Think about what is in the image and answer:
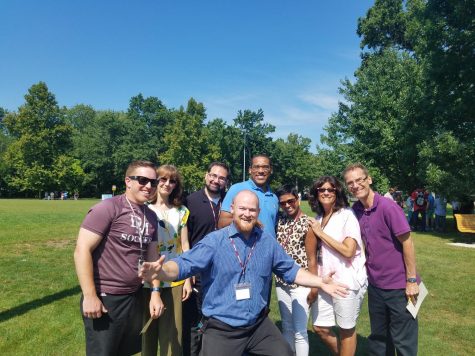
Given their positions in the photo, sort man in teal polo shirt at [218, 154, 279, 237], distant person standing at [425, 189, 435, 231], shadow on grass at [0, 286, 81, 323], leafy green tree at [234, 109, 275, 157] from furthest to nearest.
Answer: leafy green tree at [234, 109, 275, 157]
distant person standing at [425, 189, 435, 231]
shadow on grass at [0, 286, 81, 323]
man in teal polo shirt at [218, 154, 279, 237]

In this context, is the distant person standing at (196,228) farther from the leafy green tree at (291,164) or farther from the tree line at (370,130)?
the leafy green tree at (291,164)

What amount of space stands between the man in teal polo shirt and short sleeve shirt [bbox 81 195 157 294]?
1125 millimetres

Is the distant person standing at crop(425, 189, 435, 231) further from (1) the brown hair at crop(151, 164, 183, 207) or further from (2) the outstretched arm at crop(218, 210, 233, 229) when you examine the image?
(1) the brown hair at crop(151, 164, 183, 207)

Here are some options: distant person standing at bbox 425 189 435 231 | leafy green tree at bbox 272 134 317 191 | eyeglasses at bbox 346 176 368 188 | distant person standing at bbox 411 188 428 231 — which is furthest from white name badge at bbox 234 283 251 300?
leafy green tree at bbox 272 134 317 191

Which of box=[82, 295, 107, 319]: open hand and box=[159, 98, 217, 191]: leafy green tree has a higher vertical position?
box=[159, 98, 217, 191]: leafy green tree

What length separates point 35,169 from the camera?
186 feet

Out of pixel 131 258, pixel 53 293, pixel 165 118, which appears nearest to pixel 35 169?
pixel 165 118

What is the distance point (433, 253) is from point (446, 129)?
22.2ft

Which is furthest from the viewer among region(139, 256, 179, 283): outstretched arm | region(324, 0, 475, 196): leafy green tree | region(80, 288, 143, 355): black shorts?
region(324, 0, 475, 196): leafy green tree

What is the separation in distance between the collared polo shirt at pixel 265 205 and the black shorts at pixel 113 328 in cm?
140

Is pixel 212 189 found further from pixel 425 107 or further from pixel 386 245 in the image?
pixel 425 107

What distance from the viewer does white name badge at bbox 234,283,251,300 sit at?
300cm

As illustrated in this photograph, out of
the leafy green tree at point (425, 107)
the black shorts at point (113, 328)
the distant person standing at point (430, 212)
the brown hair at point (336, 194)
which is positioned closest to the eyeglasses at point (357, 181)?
the brown hair at point (336, 194)

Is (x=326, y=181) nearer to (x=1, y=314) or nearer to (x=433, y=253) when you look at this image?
(x=1, y=314)
